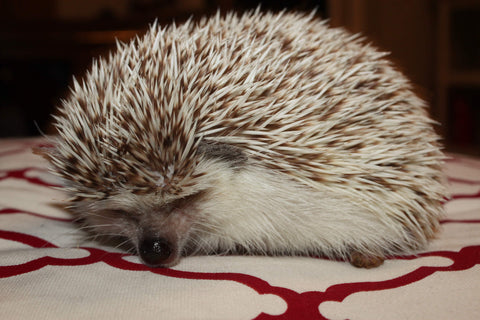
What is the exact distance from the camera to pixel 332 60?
49.6 inches

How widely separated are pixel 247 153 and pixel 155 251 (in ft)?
0.94

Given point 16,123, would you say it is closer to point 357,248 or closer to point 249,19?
point 249,19

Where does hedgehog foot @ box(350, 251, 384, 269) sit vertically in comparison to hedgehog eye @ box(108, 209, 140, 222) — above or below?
below

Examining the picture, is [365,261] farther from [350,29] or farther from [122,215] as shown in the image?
[350,29]

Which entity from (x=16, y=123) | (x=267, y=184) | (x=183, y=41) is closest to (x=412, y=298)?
(x=267, y=184)

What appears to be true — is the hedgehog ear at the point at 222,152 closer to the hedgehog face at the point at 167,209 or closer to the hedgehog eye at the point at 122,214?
the hedgehog face at the point at 167,209

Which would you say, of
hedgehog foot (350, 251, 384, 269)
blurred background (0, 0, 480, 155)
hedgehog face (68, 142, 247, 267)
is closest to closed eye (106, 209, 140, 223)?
hedgehog face (68, 142, 247, 267)

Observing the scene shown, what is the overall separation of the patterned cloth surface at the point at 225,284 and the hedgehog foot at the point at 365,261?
2 centimetres

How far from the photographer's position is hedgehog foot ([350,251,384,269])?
115 centimetres

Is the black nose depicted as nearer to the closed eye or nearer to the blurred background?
the closed eye

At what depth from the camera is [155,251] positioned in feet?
3.61

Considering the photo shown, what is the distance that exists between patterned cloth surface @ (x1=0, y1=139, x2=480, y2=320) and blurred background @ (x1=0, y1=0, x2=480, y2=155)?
88.6 inches

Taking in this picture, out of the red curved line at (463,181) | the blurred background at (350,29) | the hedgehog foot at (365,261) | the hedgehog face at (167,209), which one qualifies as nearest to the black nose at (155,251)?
the hedgehog face at (167,209)

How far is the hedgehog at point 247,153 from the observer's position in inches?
43.0
